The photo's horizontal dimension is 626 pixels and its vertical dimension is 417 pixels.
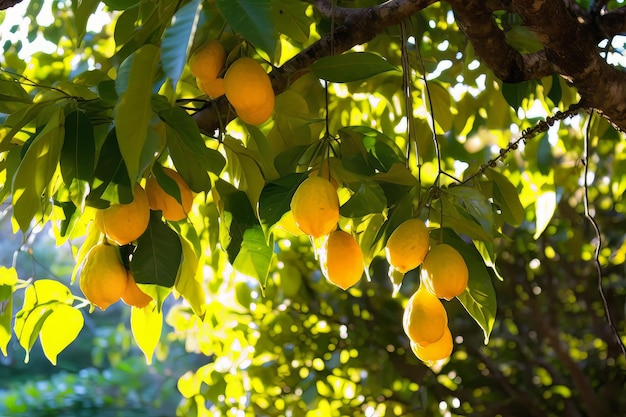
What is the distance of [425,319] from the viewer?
498 millimetres

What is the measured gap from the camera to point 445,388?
4.23 ft

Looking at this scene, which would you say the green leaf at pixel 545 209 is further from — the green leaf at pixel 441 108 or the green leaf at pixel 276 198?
the green leaf at pixel 276 198

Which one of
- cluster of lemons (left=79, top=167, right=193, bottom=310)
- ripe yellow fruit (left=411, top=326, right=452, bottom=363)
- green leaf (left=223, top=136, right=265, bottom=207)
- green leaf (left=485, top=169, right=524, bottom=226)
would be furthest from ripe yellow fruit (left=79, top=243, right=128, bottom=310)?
green leaf (left=485, top=169, right=524, bottom=226)

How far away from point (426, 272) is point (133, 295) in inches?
8.1

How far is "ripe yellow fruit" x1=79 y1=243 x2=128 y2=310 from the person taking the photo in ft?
1.66

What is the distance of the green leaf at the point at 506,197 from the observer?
65 cm

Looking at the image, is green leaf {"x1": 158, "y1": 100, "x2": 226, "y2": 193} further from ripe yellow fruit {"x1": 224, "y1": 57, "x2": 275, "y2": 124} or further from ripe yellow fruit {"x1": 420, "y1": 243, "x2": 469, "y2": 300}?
ripe yellow fruit {"x1": 420, "y1": 243, "x2": 469, "y2": 300}

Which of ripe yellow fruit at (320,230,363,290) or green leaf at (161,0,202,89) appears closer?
green leaf at (161,0,202,89)

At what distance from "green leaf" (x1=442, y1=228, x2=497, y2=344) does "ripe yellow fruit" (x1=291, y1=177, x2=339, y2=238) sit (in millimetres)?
94

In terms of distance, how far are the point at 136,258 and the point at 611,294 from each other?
1.22m

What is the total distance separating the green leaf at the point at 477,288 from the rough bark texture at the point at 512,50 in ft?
0.54

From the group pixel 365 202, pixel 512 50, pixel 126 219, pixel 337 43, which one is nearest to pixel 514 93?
pixel 512 50

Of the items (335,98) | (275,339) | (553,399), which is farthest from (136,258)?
(553,399)

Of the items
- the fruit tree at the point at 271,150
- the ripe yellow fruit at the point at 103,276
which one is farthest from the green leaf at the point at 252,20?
the ripe yellow fruit at the point at 103,276
